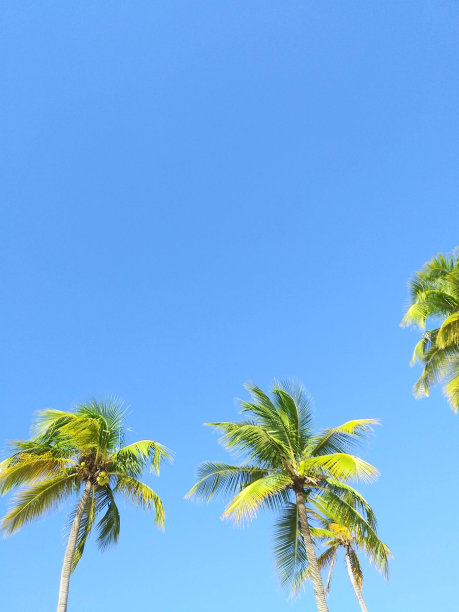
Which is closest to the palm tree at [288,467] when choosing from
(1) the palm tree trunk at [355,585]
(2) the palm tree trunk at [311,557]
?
(2) the palm tree trunk at [311,557]

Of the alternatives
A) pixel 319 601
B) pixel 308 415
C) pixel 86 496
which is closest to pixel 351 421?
pixel 308 415

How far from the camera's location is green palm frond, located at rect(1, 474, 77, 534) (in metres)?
15.0

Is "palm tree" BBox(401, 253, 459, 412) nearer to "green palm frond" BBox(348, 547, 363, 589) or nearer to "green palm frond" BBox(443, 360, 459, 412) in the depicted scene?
"green palm frond" BBox(443, 360, 459, 412)

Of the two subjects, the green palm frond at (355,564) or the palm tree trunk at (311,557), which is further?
the green palm frond at (355,564)

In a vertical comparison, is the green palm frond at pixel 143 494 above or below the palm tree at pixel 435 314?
below

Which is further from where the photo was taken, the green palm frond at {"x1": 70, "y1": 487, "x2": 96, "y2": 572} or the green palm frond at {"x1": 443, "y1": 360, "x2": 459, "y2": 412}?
the green palm frond at {"x1": 443, "y1": 360, "x2": 459, "y2": 412}

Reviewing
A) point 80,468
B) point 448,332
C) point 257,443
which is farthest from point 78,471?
point 448,332

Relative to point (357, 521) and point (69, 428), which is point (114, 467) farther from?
point (357, 521)

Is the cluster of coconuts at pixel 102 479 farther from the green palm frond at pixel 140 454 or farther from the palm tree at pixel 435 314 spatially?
the palm tree at pixel 435 314

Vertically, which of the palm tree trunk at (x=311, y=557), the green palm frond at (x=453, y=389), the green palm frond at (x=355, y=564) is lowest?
the palm tree trunk at (x=311, y=557)

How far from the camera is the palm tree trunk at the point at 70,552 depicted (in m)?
13.9

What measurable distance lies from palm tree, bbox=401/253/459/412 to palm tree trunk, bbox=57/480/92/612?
13.6m

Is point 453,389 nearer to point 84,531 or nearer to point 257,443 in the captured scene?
point 257,443

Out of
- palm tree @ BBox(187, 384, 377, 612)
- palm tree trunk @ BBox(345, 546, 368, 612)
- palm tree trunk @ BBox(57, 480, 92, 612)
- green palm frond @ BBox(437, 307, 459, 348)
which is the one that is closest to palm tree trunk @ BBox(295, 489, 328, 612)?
palm tree @ BBox(187, 384, 377, 612)
